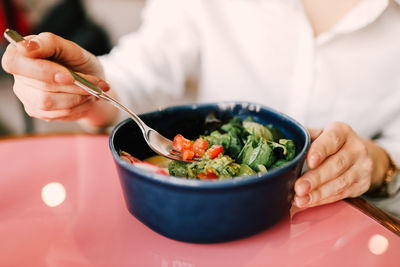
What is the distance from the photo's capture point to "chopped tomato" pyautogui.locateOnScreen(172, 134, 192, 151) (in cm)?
76

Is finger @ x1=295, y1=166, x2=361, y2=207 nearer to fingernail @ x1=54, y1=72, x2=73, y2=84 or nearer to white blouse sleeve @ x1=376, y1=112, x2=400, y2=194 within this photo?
white blouse sleeve @ x1=376, y1=112, x2=400, y2=194

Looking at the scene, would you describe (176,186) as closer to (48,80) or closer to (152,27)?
(48,80)

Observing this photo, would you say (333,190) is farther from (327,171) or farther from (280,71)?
(280,71)

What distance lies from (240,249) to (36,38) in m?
0.59

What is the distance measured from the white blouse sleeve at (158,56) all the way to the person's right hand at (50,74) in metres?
0.46

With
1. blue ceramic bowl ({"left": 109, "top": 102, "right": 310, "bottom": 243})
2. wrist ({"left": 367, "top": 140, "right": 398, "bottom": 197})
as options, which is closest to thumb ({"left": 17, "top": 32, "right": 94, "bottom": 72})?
blue ceramic bowl ({"left": 109, "top": 102, "right": 310, "bottom": 243})

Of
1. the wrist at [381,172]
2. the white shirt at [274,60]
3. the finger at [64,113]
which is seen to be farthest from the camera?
the white shirt at [274,60]

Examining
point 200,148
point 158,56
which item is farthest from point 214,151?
point 158,56

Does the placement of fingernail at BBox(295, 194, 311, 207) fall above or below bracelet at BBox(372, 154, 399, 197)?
above

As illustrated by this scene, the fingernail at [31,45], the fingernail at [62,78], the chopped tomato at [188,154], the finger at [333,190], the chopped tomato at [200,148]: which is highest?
the fingernail at [31,45]

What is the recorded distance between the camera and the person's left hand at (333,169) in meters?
0.66

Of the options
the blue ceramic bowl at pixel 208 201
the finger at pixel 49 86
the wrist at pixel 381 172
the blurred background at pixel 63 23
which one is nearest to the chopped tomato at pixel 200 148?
the blue ceramic bowl at pixel 208 201

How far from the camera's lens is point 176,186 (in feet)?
1.69

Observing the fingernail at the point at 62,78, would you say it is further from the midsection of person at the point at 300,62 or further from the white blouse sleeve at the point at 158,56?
the midsection of person at the point at 300,62
